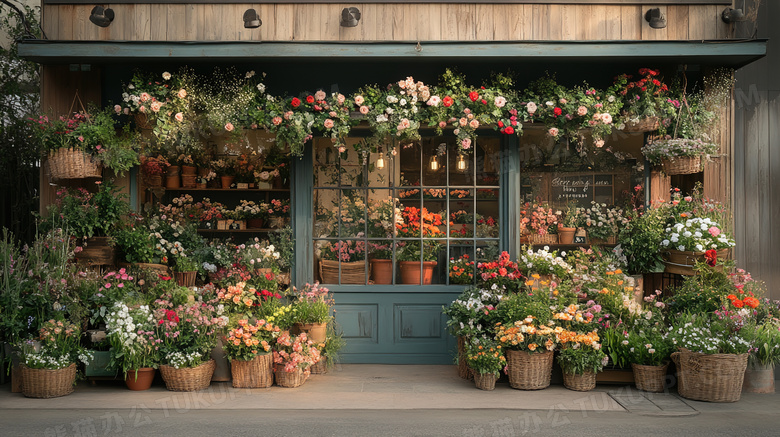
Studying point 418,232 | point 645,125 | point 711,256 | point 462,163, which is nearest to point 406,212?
point 418,232

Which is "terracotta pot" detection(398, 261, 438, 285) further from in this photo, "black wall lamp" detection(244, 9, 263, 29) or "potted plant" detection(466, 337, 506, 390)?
"black wall lamp" detection(244, 9, 263, 29)

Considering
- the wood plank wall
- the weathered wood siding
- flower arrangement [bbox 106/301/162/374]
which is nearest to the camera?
flower arrangement [bbox 106/301/162/374]

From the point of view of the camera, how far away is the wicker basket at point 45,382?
5.45m

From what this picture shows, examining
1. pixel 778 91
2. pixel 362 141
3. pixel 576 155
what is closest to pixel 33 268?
pixel 362 141

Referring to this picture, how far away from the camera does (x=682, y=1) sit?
6.50m

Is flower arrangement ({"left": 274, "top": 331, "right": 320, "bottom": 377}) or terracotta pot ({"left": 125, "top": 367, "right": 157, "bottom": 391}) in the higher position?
flower arrangement ({"left": 274, "top": 331, "right": 320, "bottom": 377})

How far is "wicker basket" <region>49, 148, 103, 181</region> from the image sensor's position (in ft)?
20.2

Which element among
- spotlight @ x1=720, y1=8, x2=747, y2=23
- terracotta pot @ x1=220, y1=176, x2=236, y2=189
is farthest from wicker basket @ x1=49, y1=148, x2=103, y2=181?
spotlight @ x1=720, y1=8, x2=747, y2=23

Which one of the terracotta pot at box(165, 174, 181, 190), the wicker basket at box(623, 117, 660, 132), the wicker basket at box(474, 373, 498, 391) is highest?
the wicker basket at box(623, 117, 660, 132)

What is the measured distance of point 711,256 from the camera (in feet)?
19.6

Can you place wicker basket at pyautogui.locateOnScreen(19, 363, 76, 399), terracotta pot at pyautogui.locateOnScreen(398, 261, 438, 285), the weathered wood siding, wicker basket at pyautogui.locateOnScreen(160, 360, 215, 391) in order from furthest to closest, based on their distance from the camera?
1. terracotta pot at pyautogui.locateOnScreen(398, 261, 438, 285)
2. the weathered wood siding
3. wicker basket at pyautogui.locateOnScreen(160, 360, 215, 391)
4. wicker basket at pyautogui.locateOnScreen(19, 363, 76, 399)

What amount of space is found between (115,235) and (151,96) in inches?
59.1

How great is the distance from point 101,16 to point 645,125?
18.8 feet

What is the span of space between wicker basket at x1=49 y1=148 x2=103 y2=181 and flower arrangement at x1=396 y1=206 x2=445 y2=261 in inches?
131
